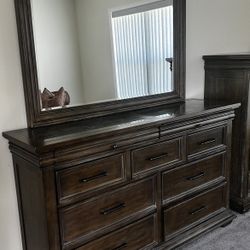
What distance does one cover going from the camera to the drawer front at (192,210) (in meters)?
2.17

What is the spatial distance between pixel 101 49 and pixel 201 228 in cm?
141

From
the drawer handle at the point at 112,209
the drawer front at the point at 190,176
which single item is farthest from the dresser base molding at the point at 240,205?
the drawer handle at the point at 112,209

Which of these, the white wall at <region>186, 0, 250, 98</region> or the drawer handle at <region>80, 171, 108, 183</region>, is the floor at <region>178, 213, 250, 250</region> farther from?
the white wall at <region>186, 0, 250, 98</region>

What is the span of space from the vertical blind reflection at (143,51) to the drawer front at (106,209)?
69cm

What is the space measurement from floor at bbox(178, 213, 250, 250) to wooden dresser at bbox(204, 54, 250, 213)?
235 millimetres

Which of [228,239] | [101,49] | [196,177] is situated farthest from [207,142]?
[101,49]

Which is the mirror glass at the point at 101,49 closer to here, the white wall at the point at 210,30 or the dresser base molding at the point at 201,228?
the white wall at the point at 210,30

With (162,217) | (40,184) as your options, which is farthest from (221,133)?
(40,184)

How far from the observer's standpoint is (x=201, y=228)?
2357mm

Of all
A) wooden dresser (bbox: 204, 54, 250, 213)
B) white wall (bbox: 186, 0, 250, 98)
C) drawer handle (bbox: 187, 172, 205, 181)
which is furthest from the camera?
white wall (bbox: 186, 0, 250, 98)

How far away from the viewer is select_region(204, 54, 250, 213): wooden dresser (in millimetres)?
2506

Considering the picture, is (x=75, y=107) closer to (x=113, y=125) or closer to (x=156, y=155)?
(x=113, y=125)

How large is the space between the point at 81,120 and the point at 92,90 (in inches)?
8.3

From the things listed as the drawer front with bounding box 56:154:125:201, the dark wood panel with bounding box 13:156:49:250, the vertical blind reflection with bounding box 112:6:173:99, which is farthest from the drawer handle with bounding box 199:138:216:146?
the dark wood panel with bounding box 13:156:49:250
